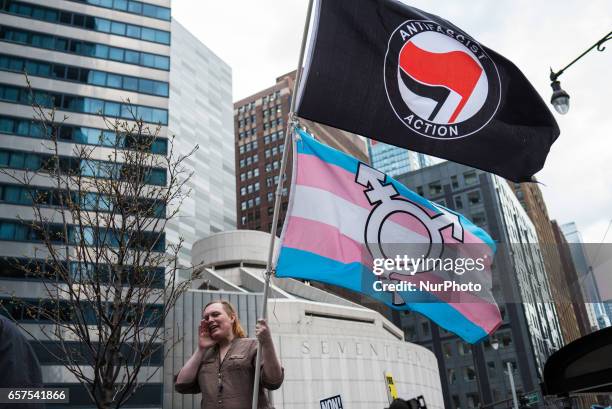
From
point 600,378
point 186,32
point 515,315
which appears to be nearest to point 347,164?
point 600,378

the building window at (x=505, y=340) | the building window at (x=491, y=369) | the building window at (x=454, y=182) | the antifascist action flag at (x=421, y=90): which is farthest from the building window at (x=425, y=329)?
the antifascist action flag at (x=421, y=90)

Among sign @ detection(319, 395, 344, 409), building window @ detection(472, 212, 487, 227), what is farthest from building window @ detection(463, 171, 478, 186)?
sign @ detection(319, 395, 344, 409)

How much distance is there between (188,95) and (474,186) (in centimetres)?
4647

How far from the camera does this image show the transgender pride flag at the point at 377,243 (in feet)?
23.9

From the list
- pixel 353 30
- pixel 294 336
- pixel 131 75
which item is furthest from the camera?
pixel 131 75

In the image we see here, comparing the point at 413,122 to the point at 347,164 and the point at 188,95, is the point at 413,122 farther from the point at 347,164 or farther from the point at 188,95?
the point at 188,95

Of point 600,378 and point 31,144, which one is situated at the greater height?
point 31,144

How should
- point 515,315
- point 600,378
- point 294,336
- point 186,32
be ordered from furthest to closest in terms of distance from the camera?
point 186,32
point 515,315
point 294,336
point 600,378

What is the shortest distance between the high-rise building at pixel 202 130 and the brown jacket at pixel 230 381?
73.1 metres

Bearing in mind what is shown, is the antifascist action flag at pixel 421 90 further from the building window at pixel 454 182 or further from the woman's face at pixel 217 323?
the building window at pixel 454 182

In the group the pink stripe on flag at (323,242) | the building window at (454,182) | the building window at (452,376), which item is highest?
the building window at (454,182)

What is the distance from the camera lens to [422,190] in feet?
313

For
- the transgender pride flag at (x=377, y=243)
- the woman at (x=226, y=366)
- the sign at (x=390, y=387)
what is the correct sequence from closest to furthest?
the woman at (x=226, y=366) < the transgender pride flag at (x=377, y=243) < the sign at (x=390, y=387)

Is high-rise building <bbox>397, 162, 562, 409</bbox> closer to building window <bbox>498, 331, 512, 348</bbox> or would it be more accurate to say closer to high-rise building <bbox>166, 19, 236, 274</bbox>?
building window <bbox>498, 331, 512, 348</bbox>
